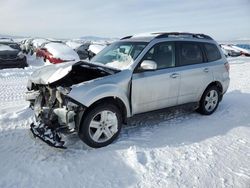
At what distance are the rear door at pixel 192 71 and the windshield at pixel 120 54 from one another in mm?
990

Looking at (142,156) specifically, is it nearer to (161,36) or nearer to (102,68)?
(102,68)

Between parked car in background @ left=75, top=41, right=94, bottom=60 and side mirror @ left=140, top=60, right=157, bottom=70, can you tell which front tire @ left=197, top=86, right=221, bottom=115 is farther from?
parked car in background @ left=75, top=41, right=94, bottom=60

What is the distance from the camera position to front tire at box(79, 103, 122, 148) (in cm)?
412

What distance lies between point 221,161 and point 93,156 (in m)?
1.96

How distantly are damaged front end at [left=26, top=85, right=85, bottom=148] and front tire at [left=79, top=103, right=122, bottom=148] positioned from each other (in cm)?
16

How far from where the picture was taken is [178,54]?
5.43 m

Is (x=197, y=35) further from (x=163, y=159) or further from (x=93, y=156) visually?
(x=93, y=156)

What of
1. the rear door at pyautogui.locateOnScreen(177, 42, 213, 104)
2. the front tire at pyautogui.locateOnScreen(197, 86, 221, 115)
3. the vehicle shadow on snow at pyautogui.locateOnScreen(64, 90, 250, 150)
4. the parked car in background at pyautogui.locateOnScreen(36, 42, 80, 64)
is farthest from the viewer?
the parked car in background at pyautogui.locateOnScreen(36, 42, 80, 64)

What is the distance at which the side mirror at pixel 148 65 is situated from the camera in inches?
185

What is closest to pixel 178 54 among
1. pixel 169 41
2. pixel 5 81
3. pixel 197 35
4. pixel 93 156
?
pixel 169 41

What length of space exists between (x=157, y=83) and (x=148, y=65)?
419 millimetres

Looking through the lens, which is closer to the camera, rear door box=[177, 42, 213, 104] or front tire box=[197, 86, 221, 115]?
rear door box=[177, 42, 213, 104]

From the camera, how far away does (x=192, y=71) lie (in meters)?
5.59

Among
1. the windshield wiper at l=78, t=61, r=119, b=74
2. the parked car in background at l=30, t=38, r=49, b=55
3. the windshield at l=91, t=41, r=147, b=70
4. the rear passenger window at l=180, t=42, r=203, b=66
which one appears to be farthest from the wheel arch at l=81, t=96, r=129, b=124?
the parked car in background at l=30, t=38, r=49, b=55
